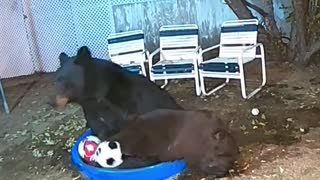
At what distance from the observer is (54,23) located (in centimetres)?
629

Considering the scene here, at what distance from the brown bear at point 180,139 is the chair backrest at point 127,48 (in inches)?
82.2

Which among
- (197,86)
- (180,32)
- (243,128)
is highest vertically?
(180,32)

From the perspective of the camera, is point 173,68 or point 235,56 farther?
point 235,56

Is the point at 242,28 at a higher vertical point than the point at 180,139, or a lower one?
higher

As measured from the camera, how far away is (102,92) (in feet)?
11.5

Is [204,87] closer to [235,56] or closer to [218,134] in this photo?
[235,56]

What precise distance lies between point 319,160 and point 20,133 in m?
2.47

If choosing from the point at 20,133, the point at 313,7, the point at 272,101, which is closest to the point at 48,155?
the point at 20,133

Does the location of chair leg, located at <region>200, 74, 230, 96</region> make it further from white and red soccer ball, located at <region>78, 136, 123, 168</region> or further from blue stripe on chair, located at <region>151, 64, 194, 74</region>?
white and red soccer ball, located at <region>78, 136, 123, 168</region>

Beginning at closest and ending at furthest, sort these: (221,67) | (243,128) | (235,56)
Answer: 1. (243,128)
2. (221,67)
3. (235,56)

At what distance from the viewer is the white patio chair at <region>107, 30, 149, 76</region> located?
17.5 ft

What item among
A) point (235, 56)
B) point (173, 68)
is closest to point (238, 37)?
point (235, 56)

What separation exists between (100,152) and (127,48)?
6.90 feet

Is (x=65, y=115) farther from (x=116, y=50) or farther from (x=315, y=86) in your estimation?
(x=315, y=86)
